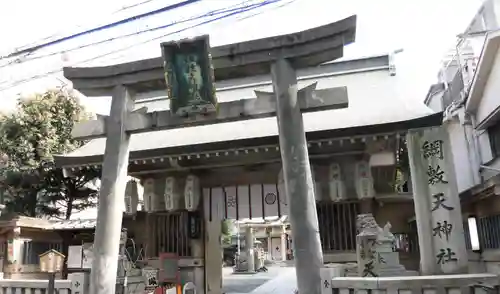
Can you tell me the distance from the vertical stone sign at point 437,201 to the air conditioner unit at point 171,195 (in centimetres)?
666

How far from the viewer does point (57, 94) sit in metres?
15.9

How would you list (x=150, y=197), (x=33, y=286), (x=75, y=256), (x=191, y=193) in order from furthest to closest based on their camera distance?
1. (x=75, y=256)
2. (x=150, y=197)
3. (x=191, y=193)
4. (x=33, y=286)

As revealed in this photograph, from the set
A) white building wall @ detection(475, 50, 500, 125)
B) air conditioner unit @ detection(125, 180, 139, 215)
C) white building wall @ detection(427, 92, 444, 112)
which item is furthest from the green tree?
white building wall @ detection(427, 92, 444, 112)

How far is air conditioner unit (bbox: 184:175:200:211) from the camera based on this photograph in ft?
38.3

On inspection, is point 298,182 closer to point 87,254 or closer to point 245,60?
point 245,60

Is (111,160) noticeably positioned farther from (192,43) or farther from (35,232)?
(35,232)

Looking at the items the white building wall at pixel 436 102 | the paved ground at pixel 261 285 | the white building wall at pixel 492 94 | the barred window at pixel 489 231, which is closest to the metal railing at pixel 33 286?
the barred window at pixel 489 231

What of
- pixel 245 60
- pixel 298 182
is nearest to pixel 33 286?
pixel 298 182

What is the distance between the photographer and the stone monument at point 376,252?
23.1 feet

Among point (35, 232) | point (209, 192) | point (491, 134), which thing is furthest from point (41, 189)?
point (491, 134)

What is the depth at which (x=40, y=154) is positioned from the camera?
14406 millimetres

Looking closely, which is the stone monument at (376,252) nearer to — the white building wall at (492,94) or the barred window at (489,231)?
the barred window at (489,231)

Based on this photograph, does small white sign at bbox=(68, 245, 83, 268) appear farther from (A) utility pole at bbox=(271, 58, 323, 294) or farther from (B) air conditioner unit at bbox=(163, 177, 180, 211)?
(A) utility pole at bbox=(271, 58, 323, 294)

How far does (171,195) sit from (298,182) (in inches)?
260
